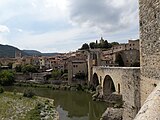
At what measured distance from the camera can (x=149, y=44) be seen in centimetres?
621

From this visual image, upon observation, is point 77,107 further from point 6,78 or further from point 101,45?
point 101,45

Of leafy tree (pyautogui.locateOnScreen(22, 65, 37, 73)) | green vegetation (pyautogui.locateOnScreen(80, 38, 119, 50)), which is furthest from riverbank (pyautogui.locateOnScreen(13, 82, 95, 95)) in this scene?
green vegetation (pyautogui.locateOnScreen(80, 38, 119, 50))

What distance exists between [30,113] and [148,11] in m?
13.0

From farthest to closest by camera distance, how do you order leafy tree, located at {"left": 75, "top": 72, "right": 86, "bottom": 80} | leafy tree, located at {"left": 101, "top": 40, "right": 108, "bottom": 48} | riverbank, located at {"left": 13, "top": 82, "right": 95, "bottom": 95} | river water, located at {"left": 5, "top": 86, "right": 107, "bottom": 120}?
leafy tree, located at {"left": 101, "top": 40, "right": 108, "bottom": 48} < leafy tree, located at {"left": 75, "top": 72, "right": 86, "bottom": 80} < riverbank, located at {"left": 13, "top": 82, "right": 95, "bottom": 95} < river water, located at {"left": 5, "top": 86, "right": 107, "bottom": 120}

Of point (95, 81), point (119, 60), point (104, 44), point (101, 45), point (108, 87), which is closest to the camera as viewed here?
point (108, 87)

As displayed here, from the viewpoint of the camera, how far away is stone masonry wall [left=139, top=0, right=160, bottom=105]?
18.5 feet

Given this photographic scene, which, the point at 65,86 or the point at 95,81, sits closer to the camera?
the point at 95,81

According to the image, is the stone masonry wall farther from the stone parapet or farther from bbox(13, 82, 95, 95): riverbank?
bbox(13, 82, 95, 95): riverbank

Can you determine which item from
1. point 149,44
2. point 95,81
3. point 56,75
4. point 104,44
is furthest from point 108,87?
point 104,44

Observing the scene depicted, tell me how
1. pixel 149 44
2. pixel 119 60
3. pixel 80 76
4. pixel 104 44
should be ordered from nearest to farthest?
pixel 149 44, pixel 80 76, pixel 119 60, pixel 104 44

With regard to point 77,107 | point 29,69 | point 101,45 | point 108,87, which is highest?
point 101,45

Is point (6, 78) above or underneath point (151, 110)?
underneath

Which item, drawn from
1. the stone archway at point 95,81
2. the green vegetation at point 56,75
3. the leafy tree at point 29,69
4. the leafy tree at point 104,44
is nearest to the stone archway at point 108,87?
the stone archway at point 95,81

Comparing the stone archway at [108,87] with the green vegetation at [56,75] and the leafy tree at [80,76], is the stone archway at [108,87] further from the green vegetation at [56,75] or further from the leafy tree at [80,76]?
the green vegetation at [56,75]
